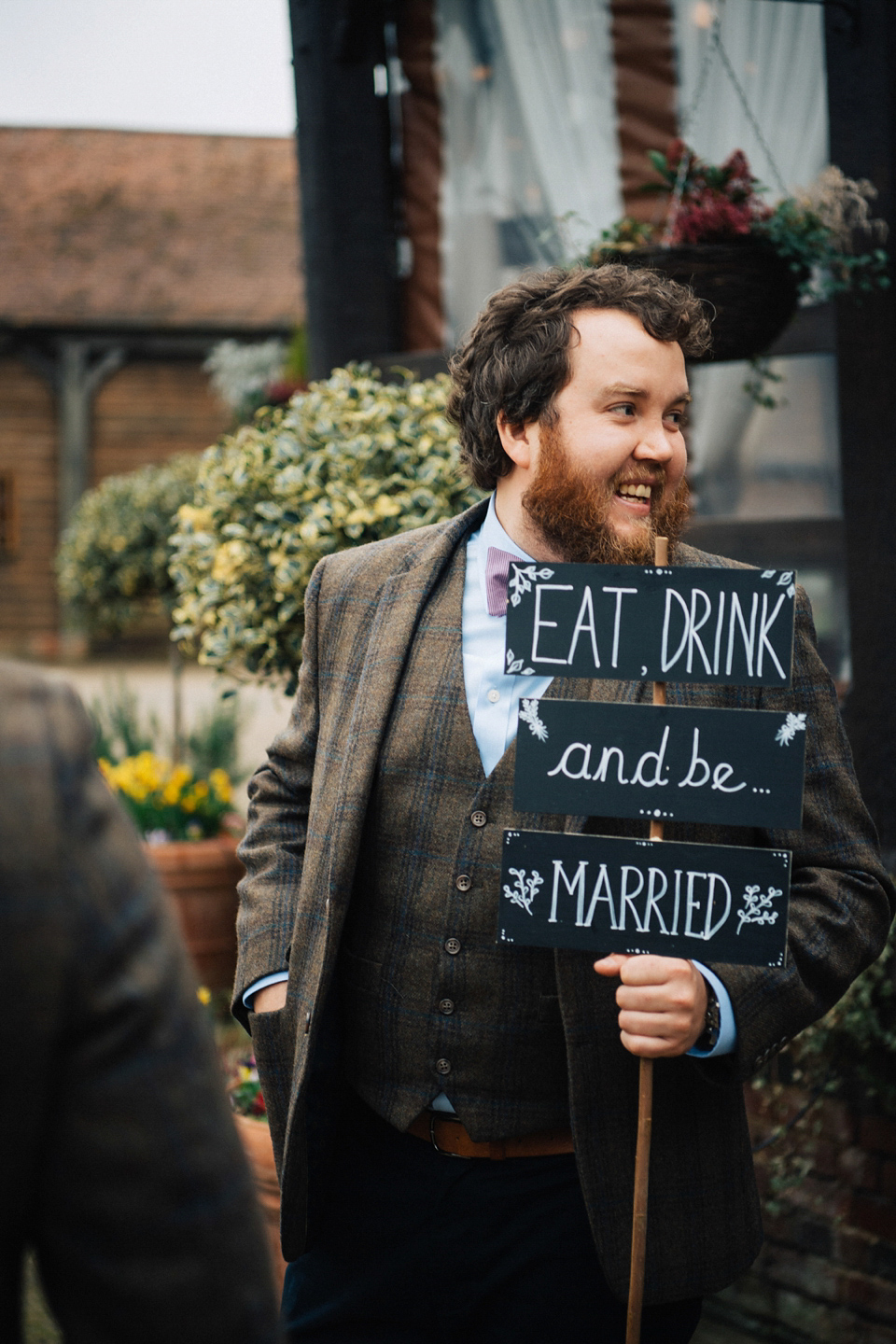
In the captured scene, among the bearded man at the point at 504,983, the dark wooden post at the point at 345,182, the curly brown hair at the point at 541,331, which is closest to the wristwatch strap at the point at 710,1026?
the bearded man at the point at 504,983

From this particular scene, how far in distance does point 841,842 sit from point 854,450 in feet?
5.24

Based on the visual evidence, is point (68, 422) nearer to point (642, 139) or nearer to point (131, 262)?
point (131, 262)

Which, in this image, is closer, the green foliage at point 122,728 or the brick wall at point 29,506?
the green foliage at point 122,728

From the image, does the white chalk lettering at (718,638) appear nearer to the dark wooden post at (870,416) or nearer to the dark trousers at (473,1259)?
the dark trousers at (473,1259)

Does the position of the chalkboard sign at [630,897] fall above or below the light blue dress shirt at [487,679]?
below

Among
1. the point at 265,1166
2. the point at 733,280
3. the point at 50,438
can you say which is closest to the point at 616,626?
the point at 733,280

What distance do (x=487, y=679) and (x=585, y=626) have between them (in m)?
0.26

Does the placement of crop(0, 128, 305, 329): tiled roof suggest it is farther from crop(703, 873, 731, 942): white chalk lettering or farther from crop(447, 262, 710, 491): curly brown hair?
crop(703, 873, 731, 942): white chalk lettering

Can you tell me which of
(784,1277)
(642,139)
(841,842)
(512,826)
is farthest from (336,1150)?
(642,139)

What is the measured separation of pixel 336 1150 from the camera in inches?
69.1

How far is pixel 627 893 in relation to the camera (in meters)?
1.50

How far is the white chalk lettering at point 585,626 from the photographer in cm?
153

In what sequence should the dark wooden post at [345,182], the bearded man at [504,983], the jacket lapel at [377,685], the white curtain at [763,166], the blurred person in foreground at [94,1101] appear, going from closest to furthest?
the blurred person in foreground at [94,1101], the bearded man at [504,983], the jacket lapel at [377,685], the white curtain at [763,166], the dark wooden post at [345,182]

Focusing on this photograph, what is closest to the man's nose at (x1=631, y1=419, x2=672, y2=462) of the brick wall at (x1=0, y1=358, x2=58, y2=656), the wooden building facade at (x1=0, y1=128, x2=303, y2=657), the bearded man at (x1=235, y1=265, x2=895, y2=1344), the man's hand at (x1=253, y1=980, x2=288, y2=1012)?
the bearded man at (x1=235, y1=265, x2=895, y2=1344)
